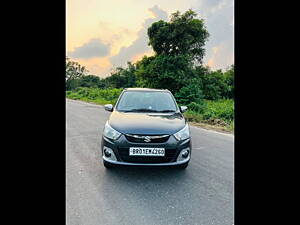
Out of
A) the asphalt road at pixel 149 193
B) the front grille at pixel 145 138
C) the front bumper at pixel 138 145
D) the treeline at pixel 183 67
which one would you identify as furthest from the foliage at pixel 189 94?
the front grille at pixel 145 138

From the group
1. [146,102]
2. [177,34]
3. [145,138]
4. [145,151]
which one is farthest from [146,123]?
[177,34]

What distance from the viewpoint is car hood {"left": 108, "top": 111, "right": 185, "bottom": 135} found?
359cm

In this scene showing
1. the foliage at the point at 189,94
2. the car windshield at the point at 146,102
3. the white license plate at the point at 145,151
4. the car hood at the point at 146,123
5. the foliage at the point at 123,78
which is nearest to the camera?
the white license plate at the point at 145,151

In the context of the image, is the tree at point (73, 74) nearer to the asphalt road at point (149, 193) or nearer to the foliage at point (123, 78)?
the foliage at point (123, 78)

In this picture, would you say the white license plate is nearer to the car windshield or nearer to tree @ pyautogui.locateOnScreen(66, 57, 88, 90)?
the car windshield

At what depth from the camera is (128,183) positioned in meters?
3.56

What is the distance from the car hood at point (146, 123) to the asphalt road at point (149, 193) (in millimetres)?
791

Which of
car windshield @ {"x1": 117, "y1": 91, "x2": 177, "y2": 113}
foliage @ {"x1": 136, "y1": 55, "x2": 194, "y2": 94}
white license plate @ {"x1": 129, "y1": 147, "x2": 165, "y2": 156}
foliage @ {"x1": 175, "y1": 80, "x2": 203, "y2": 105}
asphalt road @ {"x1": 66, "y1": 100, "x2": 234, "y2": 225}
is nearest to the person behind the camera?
asphalt road @ {"x1": 66, "y1": 100, "x2": 234, "y2": 225}

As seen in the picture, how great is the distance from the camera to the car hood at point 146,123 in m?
3.59

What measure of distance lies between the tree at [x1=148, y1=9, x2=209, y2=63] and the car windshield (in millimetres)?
14836

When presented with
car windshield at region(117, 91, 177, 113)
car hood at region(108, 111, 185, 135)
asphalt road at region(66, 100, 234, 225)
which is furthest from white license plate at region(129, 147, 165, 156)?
car windshield at region(117, 91, 177, 113)

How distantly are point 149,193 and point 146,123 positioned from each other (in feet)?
3.53
